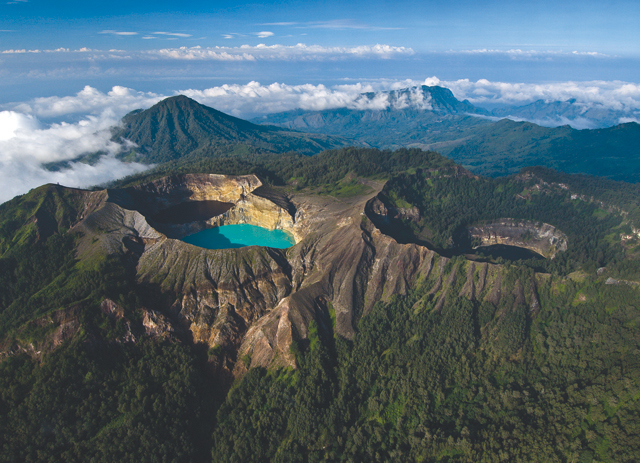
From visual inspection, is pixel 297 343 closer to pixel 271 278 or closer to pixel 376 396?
pixel 271 278

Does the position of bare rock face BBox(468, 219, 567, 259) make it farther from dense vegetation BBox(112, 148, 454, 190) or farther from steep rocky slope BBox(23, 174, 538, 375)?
steep rocky slope BBox(23, 174, 538, 375)

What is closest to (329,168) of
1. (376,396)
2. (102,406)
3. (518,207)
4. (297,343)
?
(518,207)

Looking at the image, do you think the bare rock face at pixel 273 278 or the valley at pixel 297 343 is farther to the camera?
the bare rock face at pixel 273 278

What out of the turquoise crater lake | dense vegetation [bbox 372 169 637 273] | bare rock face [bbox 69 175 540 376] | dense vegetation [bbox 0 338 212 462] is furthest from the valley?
dense vegetation [bbox 372 169 637 273]

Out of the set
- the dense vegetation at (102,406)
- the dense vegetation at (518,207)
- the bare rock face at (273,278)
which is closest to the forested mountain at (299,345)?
the dense vegetation at (102,406)

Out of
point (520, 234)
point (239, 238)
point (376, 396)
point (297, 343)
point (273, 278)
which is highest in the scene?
point (239, 238)

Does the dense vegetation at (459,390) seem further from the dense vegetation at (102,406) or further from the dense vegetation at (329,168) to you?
the dense vegetation at (329,168)
